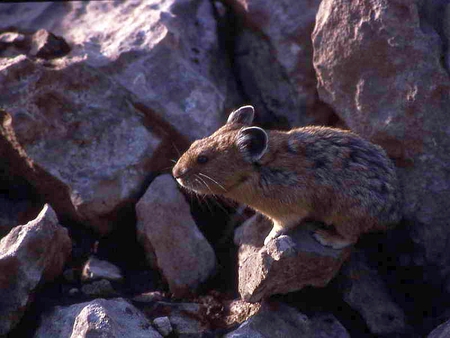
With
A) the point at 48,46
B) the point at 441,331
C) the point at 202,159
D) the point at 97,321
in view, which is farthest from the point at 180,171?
the point at 441,331

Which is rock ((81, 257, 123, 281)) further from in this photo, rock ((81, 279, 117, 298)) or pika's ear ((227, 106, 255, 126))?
pika's ear ((227, 106, 255, 126))

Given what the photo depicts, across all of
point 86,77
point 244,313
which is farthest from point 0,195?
point 244,313

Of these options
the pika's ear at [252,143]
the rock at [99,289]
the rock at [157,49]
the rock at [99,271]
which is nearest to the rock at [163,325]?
the rock at [99,289]

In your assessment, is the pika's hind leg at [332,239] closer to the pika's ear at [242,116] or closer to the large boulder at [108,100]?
the pika's ear at [242,116]

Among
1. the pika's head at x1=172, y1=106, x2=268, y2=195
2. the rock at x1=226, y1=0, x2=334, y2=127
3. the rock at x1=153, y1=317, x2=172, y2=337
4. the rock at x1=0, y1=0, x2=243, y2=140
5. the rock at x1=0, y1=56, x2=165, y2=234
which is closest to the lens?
the rock at x1=153, y1=317, x2=172, y2=337

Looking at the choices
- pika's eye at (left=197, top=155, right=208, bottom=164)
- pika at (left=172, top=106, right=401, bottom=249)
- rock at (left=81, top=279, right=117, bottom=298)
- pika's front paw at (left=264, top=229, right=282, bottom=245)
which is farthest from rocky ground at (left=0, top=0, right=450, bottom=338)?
pika's eye at (left=197, top=155, right=208, bottom=164)

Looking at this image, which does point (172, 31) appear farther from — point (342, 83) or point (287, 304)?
point (287, 304)

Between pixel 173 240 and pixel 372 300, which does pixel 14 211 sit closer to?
pixel 173 240
